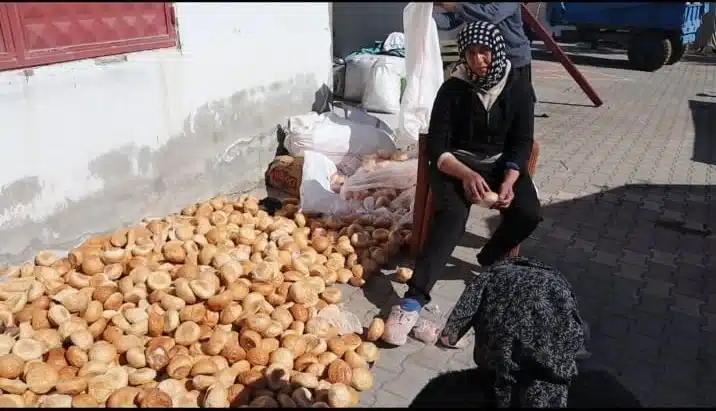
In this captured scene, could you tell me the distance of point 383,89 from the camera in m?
5.98

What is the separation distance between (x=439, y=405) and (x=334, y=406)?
2.13 ft

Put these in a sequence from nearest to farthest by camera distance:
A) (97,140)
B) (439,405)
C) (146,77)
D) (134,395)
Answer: (439,405) → (134,395) → (97,140) → (146,77)

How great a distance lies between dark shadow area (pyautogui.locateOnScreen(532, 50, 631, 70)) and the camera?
43.7 feet

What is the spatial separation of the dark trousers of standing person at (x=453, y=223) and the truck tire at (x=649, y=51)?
445 inches

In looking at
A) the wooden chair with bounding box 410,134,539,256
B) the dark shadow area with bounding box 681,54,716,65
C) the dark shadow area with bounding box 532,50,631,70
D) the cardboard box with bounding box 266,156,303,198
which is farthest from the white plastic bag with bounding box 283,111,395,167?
the dark shadow area with bounding box 681,54,716,65

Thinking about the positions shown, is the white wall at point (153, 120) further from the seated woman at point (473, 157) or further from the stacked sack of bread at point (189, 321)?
the seated woman at point (473, 157)

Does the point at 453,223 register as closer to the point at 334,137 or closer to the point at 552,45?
the point at 334,137

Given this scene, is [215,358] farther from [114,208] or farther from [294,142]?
[294,142]

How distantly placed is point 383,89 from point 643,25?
9.09 metres

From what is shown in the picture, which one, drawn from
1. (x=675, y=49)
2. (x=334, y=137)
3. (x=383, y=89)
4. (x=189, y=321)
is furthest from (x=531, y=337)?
(x=675, y=49)

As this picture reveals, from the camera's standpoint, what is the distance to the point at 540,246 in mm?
3791

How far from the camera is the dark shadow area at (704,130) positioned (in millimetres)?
5934

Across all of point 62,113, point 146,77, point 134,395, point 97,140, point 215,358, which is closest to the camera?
point 134,395

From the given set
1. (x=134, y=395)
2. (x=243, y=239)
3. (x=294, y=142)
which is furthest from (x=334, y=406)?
(x=294, y=142)
